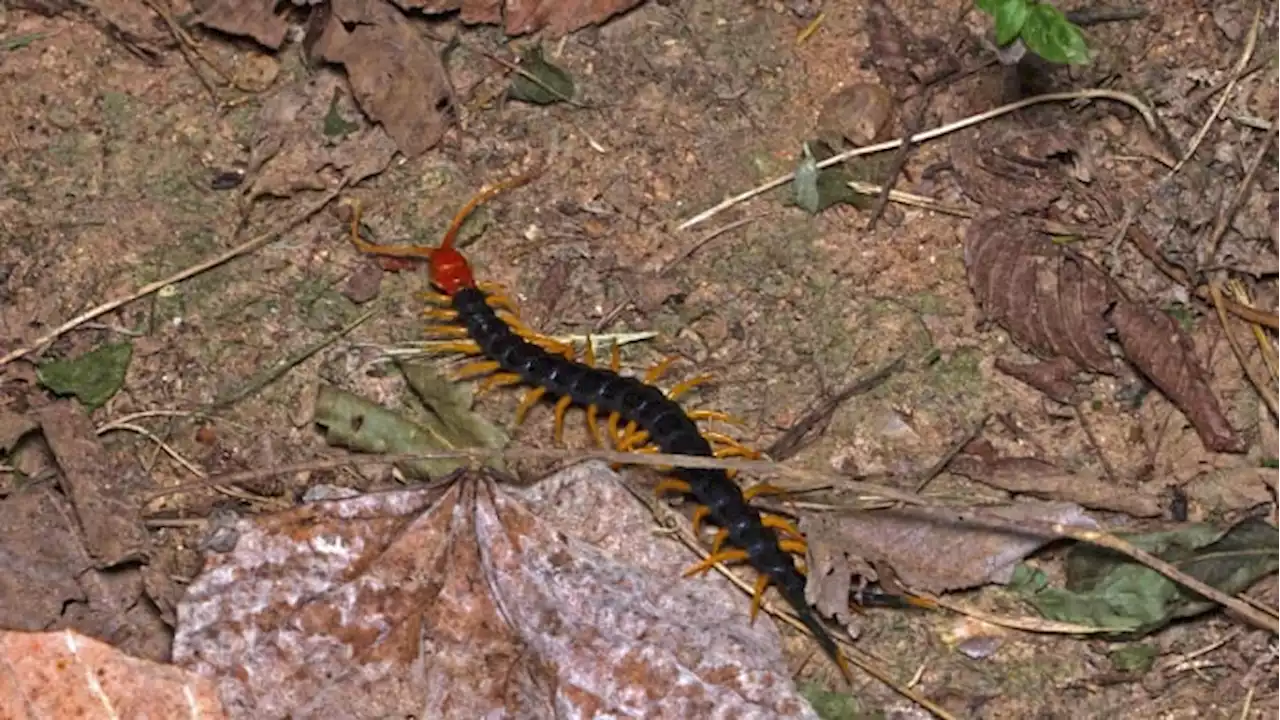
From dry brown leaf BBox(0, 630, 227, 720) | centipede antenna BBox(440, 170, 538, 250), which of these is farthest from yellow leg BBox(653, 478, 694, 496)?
dry brown leaf BBox(0, 630, 227, 720)

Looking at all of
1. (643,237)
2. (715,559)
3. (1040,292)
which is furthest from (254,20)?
(1040,292)

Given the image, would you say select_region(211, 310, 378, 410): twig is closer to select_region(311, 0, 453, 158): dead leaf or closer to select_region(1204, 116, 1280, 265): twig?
select_region(311, 0, 453, 158): dead leaf

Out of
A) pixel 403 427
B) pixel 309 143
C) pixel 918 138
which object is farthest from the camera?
pixel 309 143

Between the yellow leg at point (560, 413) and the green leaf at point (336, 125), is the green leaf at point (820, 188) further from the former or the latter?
the green leaf at point (336, 125)

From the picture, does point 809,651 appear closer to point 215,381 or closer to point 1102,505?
point 1102,505

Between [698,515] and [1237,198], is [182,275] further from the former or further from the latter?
[1237,198]
